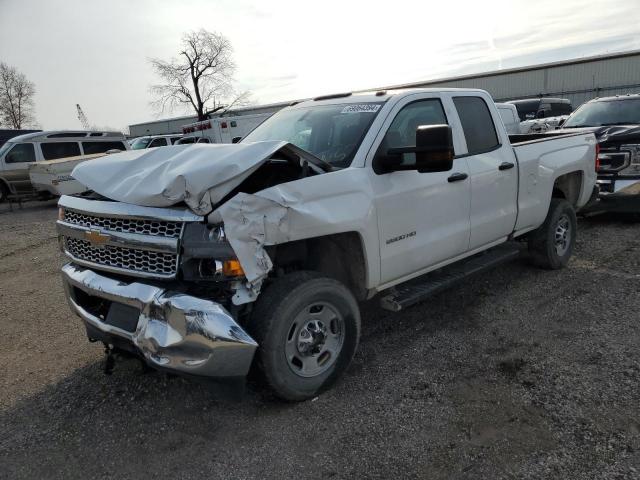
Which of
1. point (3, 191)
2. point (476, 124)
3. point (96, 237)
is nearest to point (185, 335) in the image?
point (96, 237)

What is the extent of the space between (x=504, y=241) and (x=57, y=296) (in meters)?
5.10

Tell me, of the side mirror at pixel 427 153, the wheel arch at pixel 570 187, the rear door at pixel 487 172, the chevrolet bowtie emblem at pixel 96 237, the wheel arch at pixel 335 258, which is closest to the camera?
the chevrolet bowtie emblem at pixel 96 237

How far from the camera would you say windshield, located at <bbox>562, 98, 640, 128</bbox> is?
8.53 m

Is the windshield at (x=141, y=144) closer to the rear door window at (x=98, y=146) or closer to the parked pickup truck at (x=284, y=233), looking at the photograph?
the rear door window at (x=98, y=146)

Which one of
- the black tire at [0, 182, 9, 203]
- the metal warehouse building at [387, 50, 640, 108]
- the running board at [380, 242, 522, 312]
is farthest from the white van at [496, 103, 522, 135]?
the metal warehouse building at [387, 50, 640, 108]

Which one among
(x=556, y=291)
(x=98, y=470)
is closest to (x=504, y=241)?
(x=556, y=291)

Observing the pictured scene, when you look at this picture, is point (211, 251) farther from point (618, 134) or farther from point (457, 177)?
point (618, 134)

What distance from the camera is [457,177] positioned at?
4164 millimetres

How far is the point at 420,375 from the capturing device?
360 cm

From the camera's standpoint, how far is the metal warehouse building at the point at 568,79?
112 feet

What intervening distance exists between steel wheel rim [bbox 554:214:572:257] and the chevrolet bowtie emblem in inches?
192

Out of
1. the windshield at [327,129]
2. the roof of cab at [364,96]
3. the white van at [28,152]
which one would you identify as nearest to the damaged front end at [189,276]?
the windshield at [327,129]

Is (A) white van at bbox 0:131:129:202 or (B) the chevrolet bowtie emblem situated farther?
(A) white van at bbox 0:131:129:202

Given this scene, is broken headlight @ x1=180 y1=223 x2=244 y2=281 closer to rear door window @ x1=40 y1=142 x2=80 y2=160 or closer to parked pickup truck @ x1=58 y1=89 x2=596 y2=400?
parked pickup truck @ x1=58 y1=89 x2=596 y2=400
